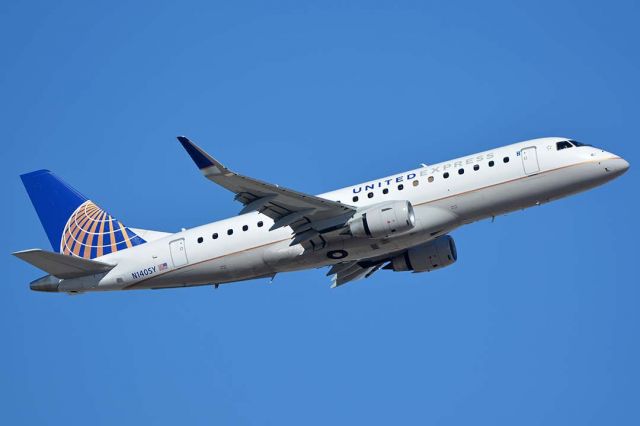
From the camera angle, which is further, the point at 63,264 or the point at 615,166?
the point at 63,264

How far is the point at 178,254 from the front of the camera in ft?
165

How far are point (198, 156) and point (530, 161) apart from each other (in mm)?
15788

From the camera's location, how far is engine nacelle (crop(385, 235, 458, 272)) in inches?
2019

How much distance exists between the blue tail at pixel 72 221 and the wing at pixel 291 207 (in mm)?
9744

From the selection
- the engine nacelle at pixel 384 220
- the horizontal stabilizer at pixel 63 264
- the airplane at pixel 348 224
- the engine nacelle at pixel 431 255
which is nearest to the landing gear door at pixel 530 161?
the airplane at pixel 348 224

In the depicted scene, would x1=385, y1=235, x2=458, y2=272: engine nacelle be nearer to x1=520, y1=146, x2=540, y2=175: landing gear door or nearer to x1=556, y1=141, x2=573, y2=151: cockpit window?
x1=520, y1=146, x2=540, y2=175: landing gear door

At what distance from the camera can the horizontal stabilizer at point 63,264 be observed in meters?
47.6

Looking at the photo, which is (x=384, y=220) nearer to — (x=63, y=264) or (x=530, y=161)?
(x=530, y=161)

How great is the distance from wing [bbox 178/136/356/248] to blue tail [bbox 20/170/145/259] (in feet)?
32.0

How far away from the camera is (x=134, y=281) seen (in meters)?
51.0

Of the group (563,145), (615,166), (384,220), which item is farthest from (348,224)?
(615,166)

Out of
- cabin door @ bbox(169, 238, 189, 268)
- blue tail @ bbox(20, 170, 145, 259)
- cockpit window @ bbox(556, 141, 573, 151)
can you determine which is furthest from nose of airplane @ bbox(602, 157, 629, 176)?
blue tail @ bbox(20, 170, 145, 259)

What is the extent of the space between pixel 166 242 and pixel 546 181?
1919 cm

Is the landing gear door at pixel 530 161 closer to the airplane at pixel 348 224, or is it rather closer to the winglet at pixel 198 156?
the airplane at pixel 348 224
